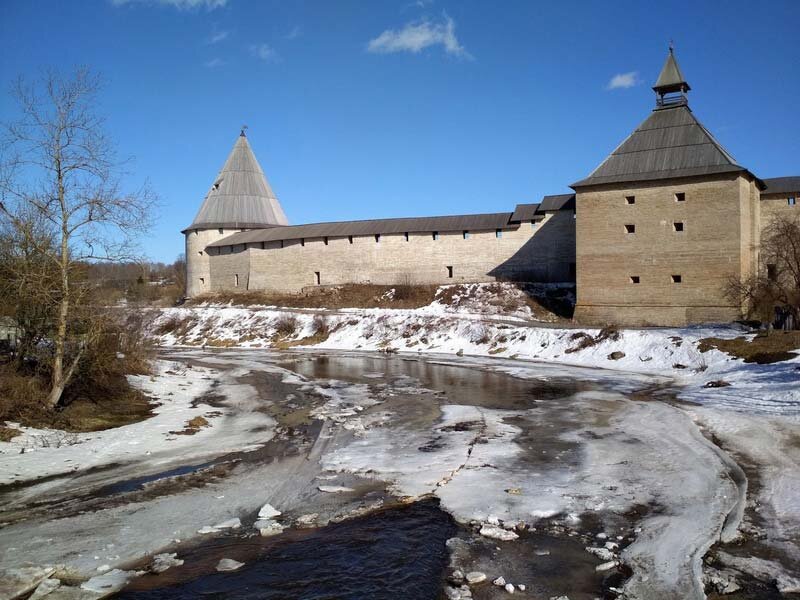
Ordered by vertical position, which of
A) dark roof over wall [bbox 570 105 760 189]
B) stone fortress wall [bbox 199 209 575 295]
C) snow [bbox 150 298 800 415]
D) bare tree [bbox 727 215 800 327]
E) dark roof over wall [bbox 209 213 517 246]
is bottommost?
snow [bbox 150 298 800 415]

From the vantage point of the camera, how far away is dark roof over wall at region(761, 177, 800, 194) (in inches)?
1034

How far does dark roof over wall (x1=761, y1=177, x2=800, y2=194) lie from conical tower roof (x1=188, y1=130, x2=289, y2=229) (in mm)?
30551

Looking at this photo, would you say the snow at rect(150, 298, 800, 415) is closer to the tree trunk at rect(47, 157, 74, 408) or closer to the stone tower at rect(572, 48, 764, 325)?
the stone tower at rect(572, 48, 764, 325)

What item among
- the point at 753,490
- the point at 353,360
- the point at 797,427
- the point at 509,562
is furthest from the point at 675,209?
the point at 509,562

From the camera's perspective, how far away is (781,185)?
2670 cm

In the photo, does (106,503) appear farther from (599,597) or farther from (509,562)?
(599,597)

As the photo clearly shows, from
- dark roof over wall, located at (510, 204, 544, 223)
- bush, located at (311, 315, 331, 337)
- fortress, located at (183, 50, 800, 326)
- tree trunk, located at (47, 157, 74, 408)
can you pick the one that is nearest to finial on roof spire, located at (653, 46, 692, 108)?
fortress, located at (183, 50, 800, 326)

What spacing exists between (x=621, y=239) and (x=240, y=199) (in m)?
27.9

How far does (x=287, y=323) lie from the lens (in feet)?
101

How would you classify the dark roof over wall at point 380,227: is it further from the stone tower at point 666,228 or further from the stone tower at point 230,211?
the stone tower at point 666,228

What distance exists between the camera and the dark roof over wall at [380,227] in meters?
33.2

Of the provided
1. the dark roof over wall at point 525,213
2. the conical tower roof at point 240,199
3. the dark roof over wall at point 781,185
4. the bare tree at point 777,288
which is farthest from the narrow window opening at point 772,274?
the conical tower roof at point 240,199

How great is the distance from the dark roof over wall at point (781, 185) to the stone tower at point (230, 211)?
30.5 meters

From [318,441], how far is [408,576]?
4683 millimetres
